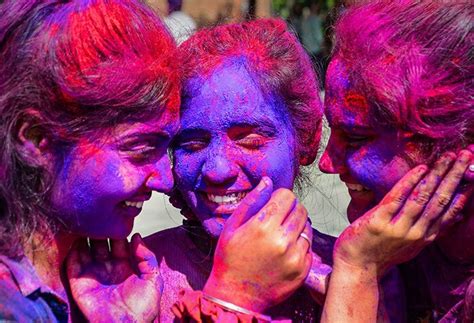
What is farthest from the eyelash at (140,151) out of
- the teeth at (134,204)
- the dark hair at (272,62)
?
the dark hair at (272,62)

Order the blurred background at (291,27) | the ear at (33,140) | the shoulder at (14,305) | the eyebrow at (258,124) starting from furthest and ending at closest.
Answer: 1. the blurred background at (291,27)
2. the eyebrow at (258,124)
3. the ear at (33,140)
4. the shoulder at (14,305)

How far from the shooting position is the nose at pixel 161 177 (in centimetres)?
226

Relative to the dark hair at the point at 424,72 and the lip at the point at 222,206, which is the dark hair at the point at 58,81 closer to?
the lip at the point at 222,206

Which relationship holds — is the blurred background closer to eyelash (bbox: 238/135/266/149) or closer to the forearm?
eyelash (bbox: 238/135/266/149)

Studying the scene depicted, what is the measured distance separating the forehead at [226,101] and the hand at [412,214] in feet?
1.44

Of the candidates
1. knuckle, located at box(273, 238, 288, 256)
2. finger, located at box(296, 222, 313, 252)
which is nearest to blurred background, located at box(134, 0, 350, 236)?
finger, located at box(296, 222, 313, 252)

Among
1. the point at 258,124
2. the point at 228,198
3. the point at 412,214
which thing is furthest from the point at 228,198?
the point at 412,214

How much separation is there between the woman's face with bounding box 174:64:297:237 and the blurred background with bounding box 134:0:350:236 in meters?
0.24

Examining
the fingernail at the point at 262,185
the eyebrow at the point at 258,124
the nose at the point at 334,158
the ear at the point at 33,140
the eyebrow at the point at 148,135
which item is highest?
the ear at the point at 33,140

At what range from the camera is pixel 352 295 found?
7.59 ft

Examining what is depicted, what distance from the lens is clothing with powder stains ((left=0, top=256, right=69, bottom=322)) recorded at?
2041mm

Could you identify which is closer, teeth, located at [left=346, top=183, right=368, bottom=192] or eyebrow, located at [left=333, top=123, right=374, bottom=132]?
eyebrow, located at [left=333, top=123, right=374, bottom=132]

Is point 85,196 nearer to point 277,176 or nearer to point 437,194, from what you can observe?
point 277,176

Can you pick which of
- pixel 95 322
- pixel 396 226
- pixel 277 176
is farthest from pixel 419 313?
pixel 95 322
